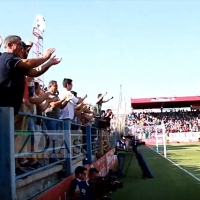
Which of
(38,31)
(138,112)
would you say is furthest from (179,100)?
(38,31)

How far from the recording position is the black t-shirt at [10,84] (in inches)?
172

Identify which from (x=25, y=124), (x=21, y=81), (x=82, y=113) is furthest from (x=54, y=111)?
(x=21, y=81)

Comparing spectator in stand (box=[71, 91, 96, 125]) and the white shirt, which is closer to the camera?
the white shirt

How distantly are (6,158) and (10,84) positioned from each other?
0.84 metres

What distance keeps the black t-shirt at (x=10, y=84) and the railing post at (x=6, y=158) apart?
1.16 feet

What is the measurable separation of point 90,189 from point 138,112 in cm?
5372

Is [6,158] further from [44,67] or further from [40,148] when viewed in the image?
[40,148]

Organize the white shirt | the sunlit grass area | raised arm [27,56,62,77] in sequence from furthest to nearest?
1. the sunlit grass area
2. the white shirt
3. raised arm [27,56,62,77]

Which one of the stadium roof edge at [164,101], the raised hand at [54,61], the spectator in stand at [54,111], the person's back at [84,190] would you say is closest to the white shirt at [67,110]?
the spectator in stand at [54,111]

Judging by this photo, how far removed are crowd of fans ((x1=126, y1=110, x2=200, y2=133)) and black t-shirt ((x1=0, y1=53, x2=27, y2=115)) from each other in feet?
162

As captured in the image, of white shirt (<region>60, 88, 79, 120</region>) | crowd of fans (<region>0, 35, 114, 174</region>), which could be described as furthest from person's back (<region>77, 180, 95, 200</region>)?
white shirt (<region>60, 88, 79, 120</region>)

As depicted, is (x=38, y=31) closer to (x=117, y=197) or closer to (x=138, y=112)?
(x=117, y=197)

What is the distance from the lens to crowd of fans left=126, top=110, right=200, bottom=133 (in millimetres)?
55406

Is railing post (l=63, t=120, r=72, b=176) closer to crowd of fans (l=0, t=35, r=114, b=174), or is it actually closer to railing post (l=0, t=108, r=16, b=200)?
crowd of fans (l=0, t=35, r=114, b=174)
